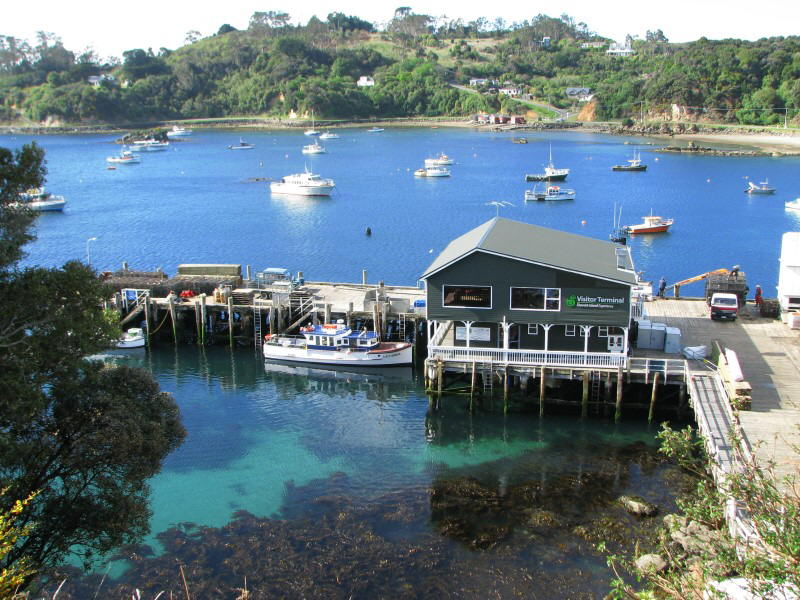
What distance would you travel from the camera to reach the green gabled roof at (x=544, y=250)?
37938mm

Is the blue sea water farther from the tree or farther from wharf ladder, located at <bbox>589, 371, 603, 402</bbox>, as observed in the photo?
the tree

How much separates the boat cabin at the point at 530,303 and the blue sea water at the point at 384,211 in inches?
1117

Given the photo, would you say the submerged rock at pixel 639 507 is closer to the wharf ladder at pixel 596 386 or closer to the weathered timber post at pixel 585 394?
the weathered timber post at pixel 585 394

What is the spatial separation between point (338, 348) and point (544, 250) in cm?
1443

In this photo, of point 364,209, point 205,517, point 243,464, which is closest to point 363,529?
point 205,517

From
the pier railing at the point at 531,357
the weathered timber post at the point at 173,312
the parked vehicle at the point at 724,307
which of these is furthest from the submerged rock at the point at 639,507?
the weathered timber post at the point at 173,312

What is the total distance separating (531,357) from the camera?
39125 mm

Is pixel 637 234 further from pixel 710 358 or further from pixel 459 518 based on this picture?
pixel 459 518

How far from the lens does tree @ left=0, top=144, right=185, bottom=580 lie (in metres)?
21.2

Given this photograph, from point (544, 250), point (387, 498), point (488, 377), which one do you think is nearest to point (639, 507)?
point (387, 498)

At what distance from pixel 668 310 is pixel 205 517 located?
30.0 metres

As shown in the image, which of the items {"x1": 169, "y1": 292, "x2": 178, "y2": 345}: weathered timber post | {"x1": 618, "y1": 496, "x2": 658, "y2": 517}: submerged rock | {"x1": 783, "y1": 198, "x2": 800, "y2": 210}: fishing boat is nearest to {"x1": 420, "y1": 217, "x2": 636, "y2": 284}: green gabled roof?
{"x1": 618, "y1": 496, "x2": 658, "y2": 517}: submerged rock

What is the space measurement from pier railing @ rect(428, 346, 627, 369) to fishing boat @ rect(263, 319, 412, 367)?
6471mm

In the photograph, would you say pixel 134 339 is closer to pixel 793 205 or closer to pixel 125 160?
pixel 793 205
